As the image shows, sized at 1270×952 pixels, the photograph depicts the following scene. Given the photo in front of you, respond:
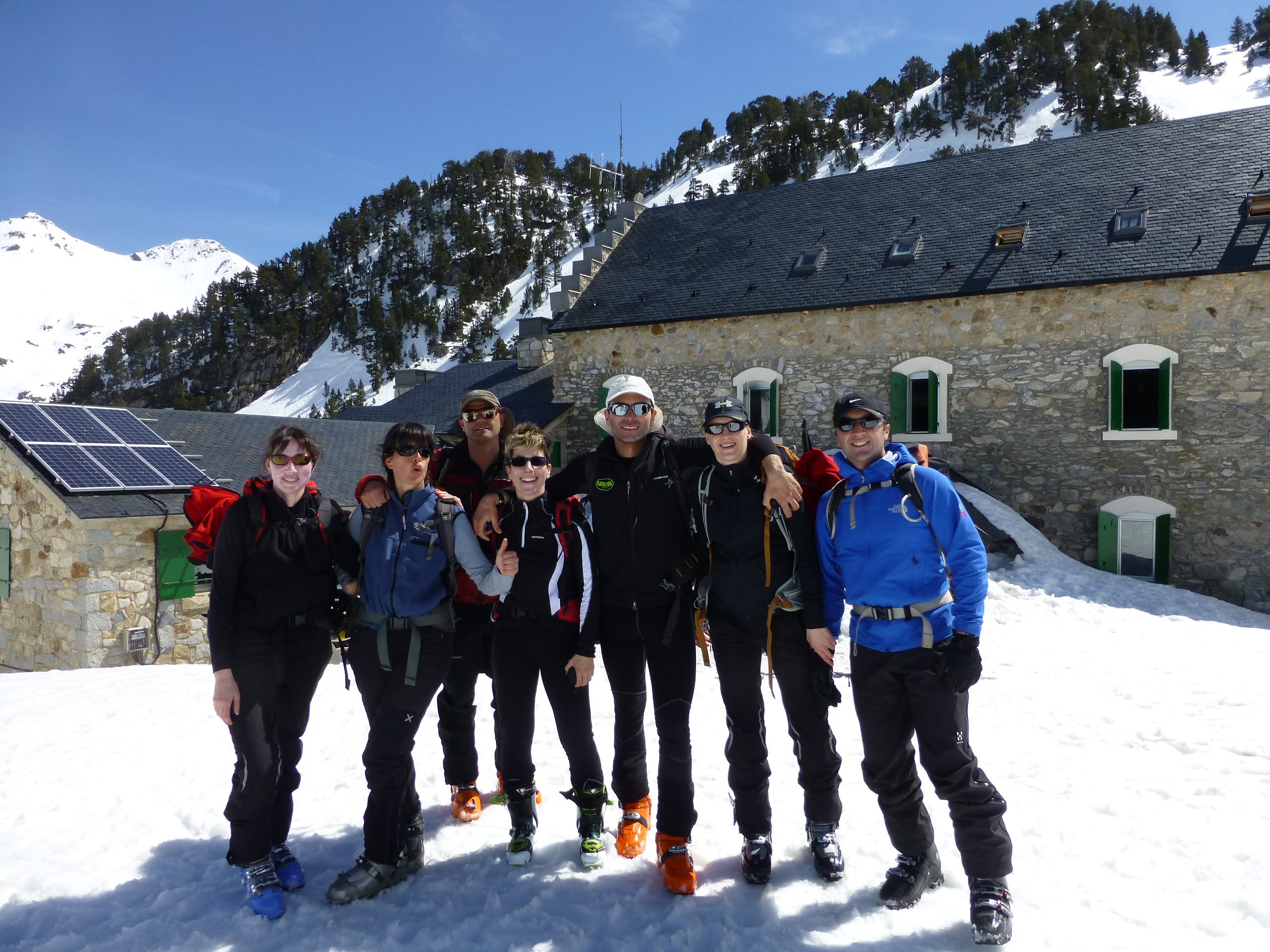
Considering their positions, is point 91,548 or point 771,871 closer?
point 771,871

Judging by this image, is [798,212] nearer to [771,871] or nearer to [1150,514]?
[1150,514]

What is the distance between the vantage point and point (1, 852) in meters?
3.67

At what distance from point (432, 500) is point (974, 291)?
12.1 m

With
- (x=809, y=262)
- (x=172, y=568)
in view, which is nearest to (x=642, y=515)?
(x=172, y=568)

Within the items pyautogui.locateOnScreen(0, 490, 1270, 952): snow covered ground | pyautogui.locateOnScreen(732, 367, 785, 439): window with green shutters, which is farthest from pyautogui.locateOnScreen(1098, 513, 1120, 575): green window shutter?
pyautogui.locateOnScreen(0, 490, 1270, 952): snow covered ground

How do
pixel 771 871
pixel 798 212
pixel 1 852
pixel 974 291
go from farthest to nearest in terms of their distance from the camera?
pixel 798 212 → pixel 974 291 → pixel 1 852 → pixel 771 871

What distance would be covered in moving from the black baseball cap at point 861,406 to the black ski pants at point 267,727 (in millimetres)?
2387

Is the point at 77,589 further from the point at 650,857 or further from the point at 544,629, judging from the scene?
the point at 650,857

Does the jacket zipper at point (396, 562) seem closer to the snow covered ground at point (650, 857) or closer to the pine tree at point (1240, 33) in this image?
the snow covered ground at point (650, 857)

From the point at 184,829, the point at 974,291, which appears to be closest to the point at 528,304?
the point at 974,291

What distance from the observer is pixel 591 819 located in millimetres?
3342

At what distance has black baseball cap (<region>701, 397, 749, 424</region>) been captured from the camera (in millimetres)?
3109

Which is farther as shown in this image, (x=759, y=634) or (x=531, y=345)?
(x=531, y=345)

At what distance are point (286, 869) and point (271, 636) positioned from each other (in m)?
1.01
